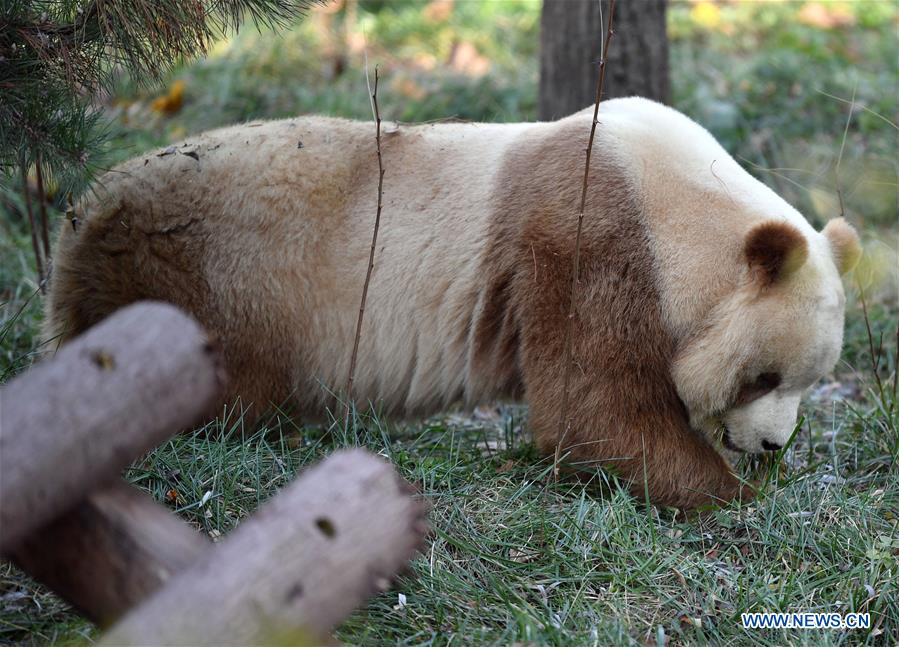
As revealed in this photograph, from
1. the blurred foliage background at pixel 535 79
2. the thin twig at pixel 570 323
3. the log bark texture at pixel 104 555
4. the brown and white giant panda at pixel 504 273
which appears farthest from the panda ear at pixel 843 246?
the log bark texture at pixel 104 555

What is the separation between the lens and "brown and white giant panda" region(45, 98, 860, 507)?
145 inches

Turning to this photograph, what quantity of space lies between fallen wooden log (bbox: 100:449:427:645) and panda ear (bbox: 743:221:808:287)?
189 cm

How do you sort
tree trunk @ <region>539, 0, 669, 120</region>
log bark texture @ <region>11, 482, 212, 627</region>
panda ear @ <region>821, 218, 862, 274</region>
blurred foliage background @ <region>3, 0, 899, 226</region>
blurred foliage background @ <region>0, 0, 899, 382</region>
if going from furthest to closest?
blurred foliage background @ <region>3, 0, 899, 226</region>
blurred foliage background @ <region>0, 0, 899, 382</region>
tree trunk @ <region>539, 0, 669, 120</region>
panda ear @ <region>821, 218, 862, 274</region>
log bark texture @ <region>11, 482, 212, 627</region>

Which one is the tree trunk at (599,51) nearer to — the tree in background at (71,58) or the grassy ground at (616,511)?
the grassy ground at (616,511)

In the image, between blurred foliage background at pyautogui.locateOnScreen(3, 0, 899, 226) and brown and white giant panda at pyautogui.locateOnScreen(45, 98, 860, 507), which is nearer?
brown and white giant panda at pyautogui.locateOnScreen(45, 98, 860, 507)

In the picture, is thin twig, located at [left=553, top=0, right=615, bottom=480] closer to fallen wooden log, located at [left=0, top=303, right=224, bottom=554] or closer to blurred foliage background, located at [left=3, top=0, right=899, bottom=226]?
fallen wooden log, located at [left=0, top=303, right=224, bottom=554]

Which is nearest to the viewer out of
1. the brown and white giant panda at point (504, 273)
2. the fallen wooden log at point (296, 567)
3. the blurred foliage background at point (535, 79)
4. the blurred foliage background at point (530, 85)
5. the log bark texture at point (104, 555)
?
the fallen wooden log at point (296, 567)

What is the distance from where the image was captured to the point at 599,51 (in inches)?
233

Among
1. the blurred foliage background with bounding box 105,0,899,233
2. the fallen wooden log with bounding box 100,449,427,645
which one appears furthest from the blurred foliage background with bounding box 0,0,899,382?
the fallen wooden log with bounding box 100,449,427,645

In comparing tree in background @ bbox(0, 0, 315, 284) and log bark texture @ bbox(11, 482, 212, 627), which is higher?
tree in background @ bbox(0, 0, 315, 284)

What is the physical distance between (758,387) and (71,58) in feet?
9.42

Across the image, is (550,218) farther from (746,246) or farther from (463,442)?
(463,442)

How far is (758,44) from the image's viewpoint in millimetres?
9664

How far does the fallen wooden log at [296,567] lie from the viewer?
1887 millimetres
